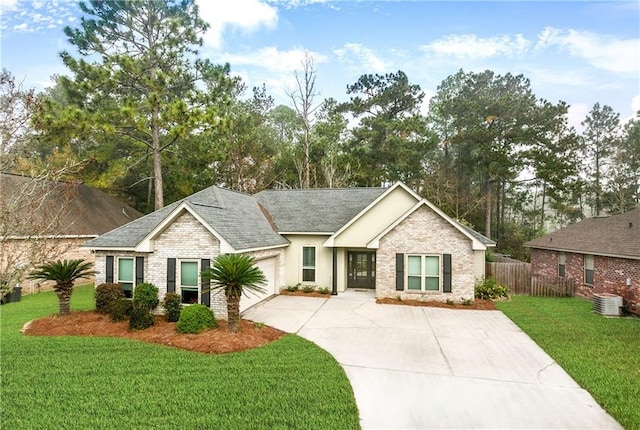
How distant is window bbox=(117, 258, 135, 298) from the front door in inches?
374

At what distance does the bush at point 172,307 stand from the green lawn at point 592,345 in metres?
10.7

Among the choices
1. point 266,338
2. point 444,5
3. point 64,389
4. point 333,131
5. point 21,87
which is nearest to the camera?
point 64,389

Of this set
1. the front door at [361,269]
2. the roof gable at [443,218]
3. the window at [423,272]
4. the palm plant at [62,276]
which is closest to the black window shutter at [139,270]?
the palm plant at [62,276]

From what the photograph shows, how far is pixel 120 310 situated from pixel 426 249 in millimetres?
11458

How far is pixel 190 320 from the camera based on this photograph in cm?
966

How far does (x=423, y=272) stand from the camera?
13984 mm

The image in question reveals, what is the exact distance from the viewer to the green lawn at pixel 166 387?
529cm

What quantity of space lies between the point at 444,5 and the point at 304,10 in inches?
203

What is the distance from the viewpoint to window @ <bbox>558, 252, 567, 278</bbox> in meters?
17.1

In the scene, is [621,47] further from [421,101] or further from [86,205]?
[86,205]

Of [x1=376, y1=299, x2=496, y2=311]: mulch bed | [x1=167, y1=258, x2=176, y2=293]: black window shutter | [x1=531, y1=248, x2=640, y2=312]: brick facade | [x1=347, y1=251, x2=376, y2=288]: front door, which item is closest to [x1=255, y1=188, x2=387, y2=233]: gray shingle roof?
[x1=347, y1=251, x2=376, y2=288]: front door

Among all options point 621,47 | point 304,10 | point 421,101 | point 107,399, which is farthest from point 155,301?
point 421,101

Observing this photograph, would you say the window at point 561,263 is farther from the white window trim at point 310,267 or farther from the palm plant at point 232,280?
the palm plant at point 232,280

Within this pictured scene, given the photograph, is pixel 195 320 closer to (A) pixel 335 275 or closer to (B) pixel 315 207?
(A) pixel 335 275
